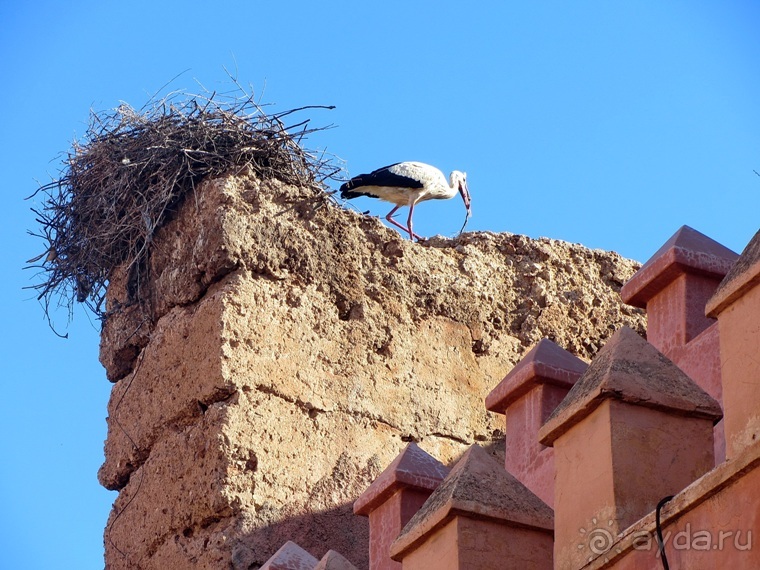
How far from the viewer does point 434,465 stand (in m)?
5.20

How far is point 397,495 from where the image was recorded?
5176 millimetres

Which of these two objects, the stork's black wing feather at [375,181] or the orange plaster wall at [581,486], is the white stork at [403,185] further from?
the orange plaster wall at [581,486]

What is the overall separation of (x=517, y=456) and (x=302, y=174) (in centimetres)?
267

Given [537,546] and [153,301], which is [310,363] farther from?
[537,546]

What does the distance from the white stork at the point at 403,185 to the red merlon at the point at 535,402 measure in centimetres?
540

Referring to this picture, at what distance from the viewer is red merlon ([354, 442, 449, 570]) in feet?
16.8

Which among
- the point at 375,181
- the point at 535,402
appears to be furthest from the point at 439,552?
the point at 375,181

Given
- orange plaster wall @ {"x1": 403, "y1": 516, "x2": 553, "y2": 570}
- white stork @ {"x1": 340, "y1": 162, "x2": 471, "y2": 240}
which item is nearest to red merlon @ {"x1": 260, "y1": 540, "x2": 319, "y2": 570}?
orange plaster wall @ {"x1": 403, "y1": 516, "x2": 553, "y2": 570}

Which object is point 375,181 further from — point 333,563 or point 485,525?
point 485,525

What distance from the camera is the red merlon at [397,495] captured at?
511 centimetres

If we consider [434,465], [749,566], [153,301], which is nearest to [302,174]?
[153,301]

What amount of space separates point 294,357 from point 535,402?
5.15 feet

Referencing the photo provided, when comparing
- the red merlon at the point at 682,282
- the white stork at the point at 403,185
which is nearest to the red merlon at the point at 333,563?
the red merlon at the point at 682,282

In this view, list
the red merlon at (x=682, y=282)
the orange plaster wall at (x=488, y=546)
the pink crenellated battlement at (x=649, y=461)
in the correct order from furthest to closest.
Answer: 1. the red merlon at (x=682, y=282)
2. the orange plaster wall at (x=488, y=546)
3. the pink crenellated battlement at (x=649, y=461)
